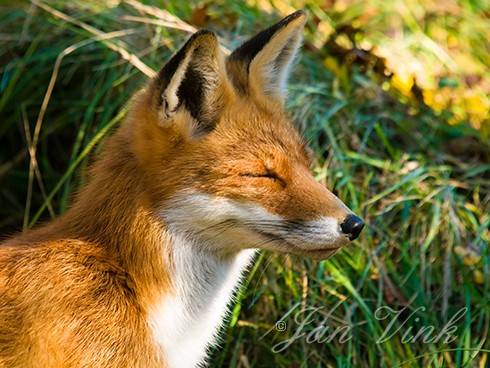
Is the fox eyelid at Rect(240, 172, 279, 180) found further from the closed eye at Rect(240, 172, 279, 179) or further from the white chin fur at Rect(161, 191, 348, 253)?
the white chin fur at Rect(161, 191, 348, 253)

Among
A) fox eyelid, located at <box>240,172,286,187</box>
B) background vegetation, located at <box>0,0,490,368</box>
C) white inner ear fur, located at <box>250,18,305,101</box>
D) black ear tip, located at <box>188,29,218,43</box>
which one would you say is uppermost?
black ear tip, located at <box>188,29,218,43</box>

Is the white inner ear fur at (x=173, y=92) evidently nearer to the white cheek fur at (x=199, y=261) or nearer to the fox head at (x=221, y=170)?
the fox head at (x=221, y=170)

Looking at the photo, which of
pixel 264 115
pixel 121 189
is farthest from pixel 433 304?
pixel 121 189

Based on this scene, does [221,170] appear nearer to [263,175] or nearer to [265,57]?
[263,175]

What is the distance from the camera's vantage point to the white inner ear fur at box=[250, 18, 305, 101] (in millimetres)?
3855

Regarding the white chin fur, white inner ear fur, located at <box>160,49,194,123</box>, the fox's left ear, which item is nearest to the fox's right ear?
white inner ear fur, located at <box>160,49,194,123</box>

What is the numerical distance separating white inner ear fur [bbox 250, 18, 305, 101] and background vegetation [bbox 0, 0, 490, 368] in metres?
1.05

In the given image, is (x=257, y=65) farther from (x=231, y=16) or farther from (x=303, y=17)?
(x=231, y=16)

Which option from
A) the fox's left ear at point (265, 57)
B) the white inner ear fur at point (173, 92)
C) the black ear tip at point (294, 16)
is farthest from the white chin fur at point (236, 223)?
the black ear tip at point (294, 16)

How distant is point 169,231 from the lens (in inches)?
139

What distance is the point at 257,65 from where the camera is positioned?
3885mm

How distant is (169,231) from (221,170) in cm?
33

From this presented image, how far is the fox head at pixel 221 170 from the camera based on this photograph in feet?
11.2

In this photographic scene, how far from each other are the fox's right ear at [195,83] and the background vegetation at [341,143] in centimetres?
101
